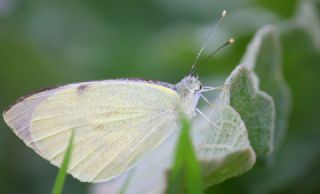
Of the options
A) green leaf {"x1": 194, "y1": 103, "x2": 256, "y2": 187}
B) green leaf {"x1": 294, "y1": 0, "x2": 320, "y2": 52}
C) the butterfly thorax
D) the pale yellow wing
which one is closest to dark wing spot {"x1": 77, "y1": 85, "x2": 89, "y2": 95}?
the pale yellow wing

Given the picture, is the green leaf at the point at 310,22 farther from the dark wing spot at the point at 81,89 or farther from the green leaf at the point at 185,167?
the green leaf at the point at 185,167

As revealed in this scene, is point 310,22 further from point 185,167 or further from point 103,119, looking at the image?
point 185,167

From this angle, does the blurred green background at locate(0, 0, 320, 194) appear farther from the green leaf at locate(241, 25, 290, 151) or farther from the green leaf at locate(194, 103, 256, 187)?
the green leaf at locate(194, 103, 256, 187)

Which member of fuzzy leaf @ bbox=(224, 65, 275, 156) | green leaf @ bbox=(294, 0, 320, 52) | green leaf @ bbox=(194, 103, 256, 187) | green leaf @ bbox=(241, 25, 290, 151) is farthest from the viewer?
green leaf @ bbox=(294, 0, 320, 52)

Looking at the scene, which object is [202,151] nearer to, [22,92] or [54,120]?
[54,120]

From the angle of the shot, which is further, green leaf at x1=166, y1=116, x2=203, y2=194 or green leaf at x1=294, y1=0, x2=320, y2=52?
green leaf at x1=294, y1=0, x2=320, y2=52

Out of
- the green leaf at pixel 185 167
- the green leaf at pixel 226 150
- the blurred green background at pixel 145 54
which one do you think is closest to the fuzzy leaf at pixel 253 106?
the green leaf at pixel 226 150

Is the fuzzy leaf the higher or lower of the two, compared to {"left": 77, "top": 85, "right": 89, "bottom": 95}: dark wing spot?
lower

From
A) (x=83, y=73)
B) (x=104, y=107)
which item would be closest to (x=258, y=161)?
(x=104, y=107)
